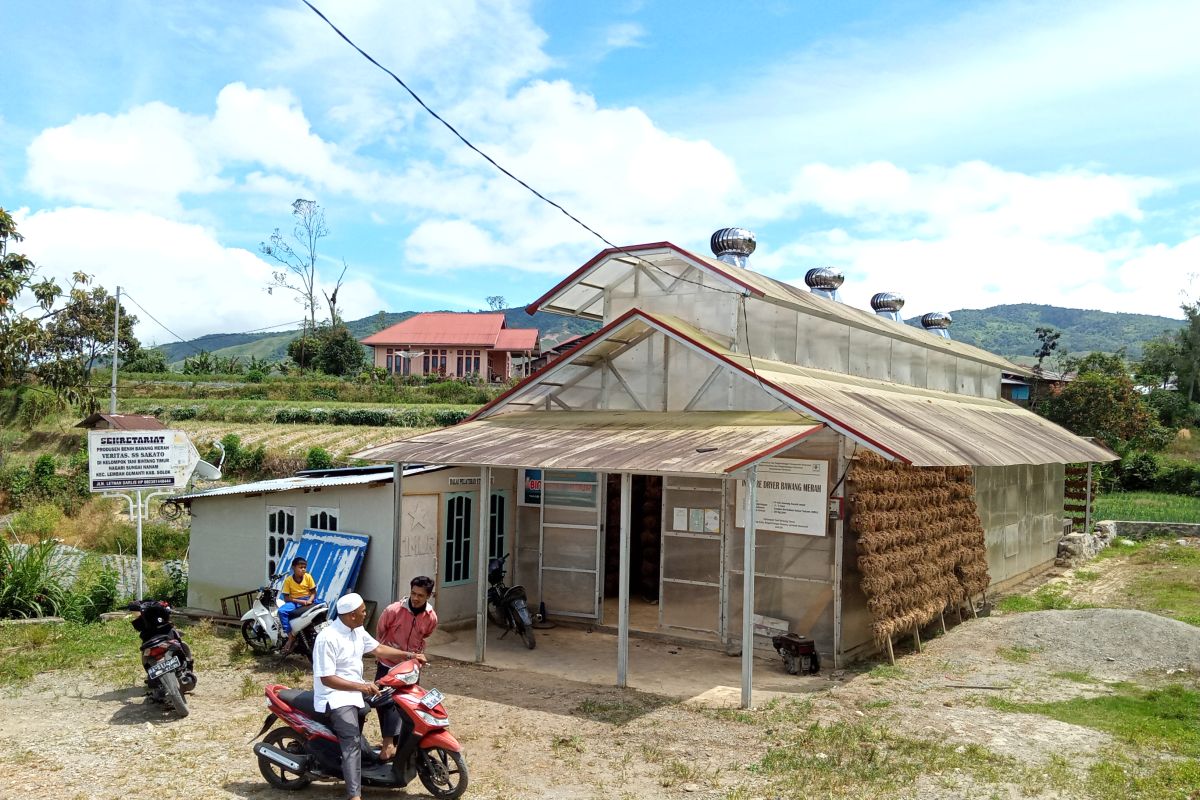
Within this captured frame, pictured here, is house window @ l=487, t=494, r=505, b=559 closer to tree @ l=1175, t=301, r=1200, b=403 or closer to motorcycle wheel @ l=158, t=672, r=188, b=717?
motorcycle wheel @ l=158, t=672, r=188, b=717

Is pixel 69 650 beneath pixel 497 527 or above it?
beneath

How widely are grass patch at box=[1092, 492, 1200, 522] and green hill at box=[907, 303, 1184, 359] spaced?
137 metres

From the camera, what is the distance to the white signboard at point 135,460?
43.0ft

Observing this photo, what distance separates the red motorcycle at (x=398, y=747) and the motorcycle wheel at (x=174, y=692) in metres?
2.26

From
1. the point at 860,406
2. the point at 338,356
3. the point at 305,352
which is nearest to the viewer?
the point at 860,406

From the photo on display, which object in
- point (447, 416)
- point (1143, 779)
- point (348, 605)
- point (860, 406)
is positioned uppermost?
point (860, 406)

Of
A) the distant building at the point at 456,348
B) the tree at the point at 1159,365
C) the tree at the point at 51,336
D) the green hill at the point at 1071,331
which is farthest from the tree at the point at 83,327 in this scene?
the green hill at the point at 1071,331

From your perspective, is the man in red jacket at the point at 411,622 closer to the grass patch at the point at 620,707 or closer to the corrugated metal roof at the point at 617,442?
the grass patch at the point at 620,707

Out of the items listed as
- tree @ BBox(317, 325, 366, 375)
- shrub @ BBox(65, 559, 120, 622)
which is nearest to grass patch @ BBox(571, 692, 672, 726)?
shrub @ BBox(65, 559, 120, 622)

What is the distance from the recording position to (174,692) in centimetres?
850

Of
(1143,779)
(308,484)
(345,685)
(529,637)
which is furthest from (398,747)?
(308,484)

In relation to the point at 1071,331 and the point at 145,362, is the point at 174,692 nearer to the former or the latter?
the point at 145,362

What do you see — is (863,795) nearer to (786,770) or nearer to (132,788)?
(786,770)

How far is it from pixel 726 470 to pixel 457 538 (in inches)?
213
